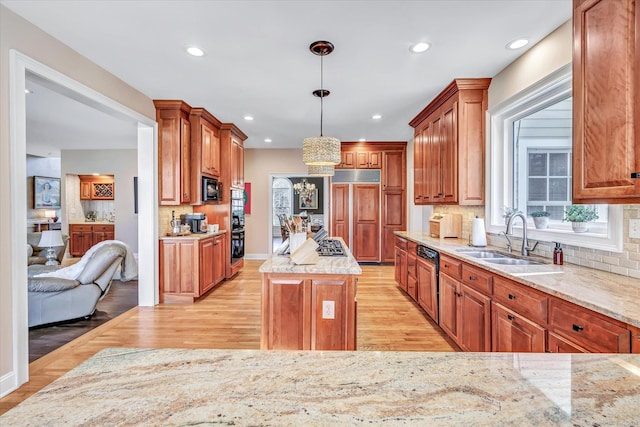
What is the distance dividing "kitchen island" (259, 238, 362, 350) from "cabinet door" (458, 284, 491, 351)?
0.98m

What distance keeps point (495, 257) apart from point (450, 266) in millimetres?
408

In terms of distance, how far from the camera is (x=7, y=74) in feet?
7.00

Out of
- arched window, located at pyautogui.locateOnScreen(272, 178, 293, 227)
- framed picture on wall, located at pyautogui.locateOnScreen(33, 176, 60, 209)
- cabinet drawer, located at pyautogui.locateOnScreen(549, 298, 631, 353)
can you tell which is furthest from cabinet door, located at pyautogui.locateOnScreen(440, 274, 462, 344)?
framed picture on wall, located at pyautogui.locateOnScreen(33, 176, 60, 209)

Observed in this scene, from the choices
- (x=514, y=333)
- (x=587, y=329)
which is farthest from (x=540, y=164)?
(x=587, y=329)

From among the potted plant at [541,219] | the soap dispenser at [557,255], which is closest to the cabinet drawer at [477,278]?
the soap dispenser at [557,255]

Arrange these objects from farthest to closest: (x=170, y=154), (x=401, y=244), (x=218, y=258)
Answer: (x=218, y=258), (x=401, y=244), (x=170, y=154)

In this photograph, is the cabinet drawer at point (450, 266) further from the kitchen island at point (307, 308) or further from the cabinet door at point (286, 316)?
the cabinet door at point (286, 316)

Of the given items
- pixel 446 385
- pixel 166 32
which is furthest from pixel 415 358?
pixel 166 32

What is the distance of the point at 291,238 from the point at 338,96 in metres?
2.17

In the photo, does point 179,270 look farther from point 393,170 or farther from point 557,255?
point 393,170

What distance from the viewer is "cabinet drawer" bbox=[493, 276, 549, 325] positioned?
172 centimetres

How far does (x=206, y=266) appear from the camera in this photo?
4414 mm

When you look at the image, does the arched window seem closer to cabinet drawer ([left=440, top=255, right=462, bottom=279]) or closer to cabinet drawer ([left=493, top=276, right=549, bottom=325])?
cabinet drawer ([left=440, top=255, right=462, bottom=279])

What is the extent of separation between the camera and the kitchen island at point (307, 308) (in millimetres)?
2184
